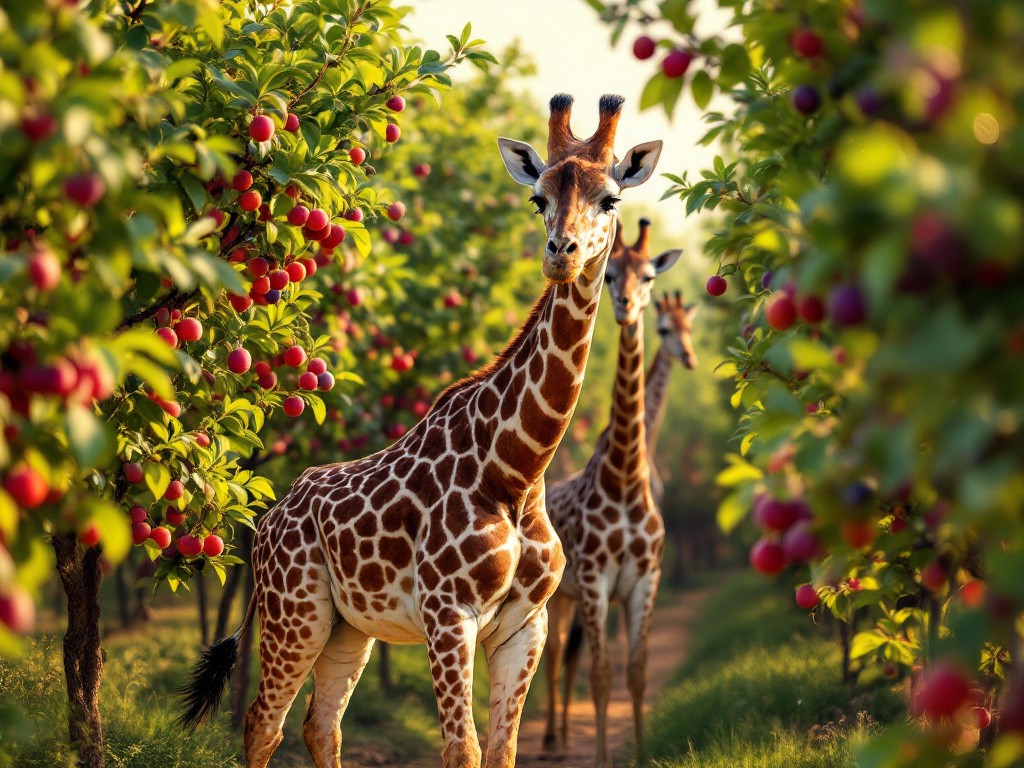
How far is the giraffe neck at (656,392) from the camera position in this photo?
12.6m

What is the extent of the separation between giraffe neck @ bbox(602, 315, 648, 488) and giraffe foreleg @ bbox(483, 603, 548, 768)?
352 centimetres

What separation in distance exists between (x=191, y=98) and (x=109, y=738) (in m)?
4.54

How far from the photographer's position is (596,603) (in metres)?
9.98

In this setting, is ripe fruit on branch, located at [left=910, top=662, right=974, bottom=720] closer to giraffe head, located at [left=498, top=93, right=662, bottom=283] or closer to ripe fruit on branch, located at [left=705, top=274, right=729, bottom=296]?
ripe fruit on branch, located at [left=705, top=274, right=729, bottom=296]

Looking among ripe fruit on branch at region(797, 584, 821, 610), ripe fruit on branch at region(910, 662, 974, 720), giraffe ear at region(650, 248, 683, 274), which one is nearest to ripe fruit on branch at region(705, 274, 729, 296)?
ripe fruit on branch at region(797, 584, 821, 610)

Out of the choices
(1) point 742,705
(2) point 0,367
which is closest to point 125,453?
(2) point 0,367

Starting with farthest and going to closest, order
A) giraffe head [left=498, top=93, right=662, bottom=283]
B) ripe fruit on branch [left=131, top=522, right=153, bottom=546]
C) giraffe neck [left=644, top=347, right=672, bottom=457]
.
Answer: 1. giraffe neck [left=644, top=347, right=672, bottom=457]
2. giraffe head [left=498, top=93, right=662, bottom=283]
3. ripe fruit on branch [left=131, top=522, right=153, bottom=546]

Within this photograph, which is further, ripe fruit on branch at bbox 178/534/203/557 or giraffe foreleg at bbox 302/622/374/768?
giraffe foreleg at bbox 302/622/374/768

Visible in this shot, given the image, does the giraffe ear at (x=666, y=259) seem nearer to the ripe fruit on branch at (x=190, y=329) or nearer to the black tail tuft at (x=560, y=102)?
the black tail tuft at (x=560, y=102)

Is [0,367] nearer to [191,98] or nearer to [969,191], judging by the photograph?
[191,98]

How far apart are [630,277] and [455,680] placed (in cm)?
505

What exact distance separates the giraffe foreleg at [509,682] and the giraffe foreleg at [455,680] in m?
0.14

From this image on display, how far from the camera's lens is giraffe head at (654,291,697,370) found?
12.9 m

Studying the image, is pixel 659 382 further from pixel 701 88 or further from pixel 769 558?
pixel 769 558
